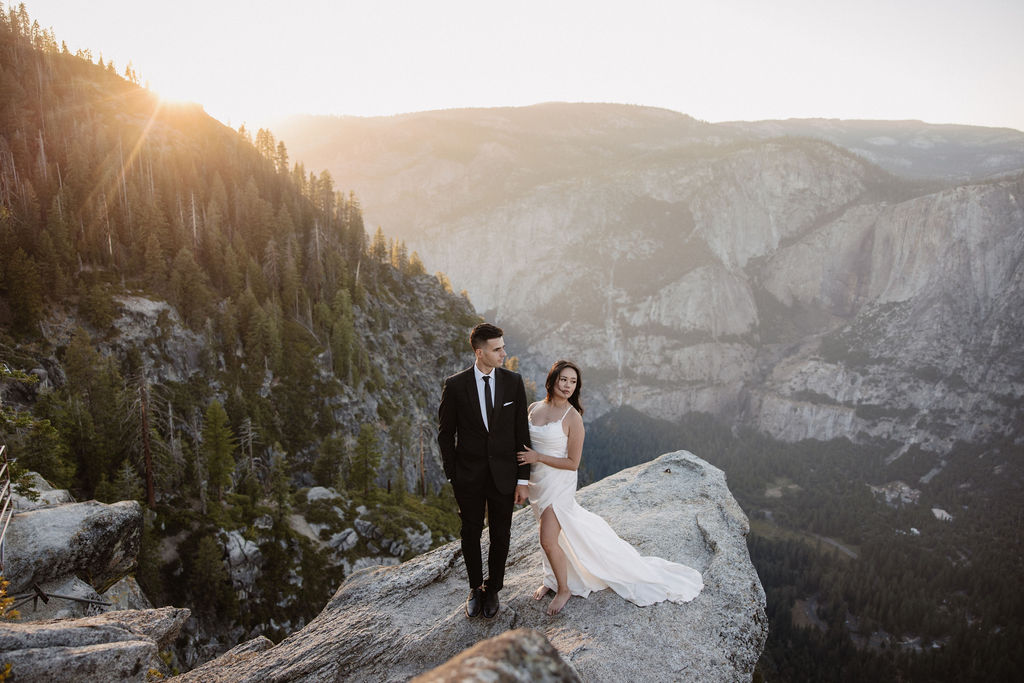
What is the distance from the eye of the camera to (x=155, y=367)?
4694 cm

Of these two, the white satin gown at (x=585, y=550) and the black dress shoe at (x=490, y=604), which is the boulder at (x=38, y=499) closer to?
the black dress shoe at (x=490, y=604)

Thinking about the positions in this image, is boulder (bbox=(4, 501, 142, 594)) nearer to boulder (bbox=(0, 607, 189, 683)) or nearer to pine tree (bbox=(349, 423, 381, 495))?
boulder (bbox=(0, 607, 189, 683))

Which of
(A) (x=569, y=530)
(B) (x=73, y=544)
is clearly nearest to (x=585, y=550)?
(A) (x=569, y=530)

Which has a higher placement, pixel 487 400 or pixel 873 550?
pixel 487 400

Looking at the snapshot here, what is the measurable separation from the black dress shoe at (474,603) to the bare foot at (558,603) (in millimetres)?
1057

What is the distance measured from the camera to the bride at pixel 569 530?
7.23 metres

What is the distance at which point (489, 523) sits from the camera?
7.16 m

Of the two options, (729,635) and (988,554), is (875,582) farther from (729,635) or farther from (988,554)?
(729,635)

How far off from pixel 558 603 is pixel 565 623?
27 centimetres

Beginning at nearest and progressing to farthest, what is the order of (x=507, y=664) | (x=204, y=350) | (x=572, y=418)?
1. (x=507, y=664)
2. (x=572, y=418)
3. (x=204, y=350)

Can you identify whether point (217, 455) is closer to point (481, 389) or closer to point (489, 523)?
point (489, 523)

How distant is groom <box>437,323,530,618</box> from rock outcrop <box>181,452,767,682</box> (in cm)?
170

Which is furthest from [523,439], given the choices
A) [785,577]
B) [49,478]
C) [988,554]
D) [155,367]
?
[988,554]

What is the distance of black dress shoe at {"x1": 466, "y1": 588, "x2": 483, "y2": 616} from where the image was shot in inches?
289
